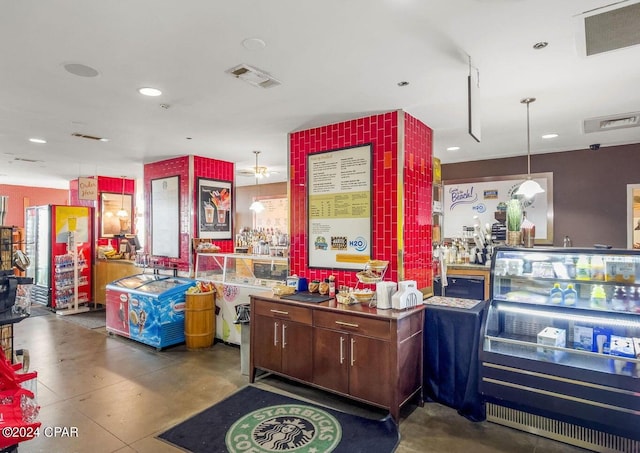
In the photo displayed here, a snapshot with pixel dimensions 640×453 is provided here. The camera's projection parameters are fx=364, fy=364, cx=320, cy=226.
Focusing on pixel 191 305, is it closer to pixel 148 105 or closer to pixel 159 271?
pixel 159 271

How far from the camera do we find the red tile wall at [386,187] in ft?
12.2

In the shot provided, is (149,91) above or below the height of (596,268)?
above

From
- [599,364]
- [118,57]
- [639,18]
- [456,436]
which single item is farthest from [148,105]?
[599,364]

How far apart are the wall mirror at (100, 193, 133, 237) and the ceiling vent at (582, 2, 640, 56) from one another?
8.41 meters

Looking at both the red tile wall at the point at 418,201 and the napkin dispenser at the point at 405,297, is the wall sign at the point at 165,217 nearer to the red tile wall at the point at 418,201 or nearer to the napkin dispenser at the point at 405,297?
the red tile wall at the point at 418,201

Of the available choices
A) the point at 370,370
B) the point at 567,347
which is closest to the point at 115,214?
the point at 370,370

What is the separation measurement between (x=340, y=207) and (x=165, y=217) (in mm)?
3547

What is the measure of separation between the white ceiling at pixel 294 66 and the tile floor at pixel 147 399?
9.21 ft

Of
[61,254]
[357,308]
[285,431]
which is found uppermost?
[61,254]

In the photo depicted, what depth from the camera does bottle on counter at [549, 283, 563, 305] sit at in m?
2.90

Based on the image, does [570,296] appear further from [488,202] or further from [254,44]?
[488,202]

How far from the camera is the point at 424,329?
345cm

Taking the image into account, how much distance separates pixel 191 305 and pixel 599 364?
14.3 ft

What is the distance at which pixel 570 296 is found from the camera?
287cm
